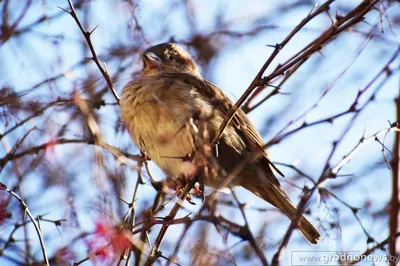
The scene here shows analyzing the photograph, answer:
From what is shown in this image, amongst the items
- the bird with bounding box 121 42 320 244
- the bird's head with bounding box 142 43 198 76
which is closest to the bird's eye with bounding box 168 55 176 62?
the bird's head with bounding box 142 43 198 76

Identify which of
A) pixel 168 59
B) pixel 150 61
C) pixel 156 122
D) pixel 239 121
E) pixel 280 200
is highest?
pixel 168 59

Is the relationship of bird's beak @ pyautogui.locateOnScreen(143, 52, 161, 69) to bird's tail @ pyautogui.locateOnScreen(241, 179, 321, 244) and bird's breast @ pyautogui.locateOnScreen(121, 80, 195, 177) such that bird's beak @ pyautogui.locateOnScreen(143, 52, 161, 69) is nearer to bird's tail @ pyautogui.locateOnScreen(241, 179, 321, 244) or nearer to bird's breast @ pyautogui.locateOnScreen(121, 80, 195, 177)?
bird's breast @ pyautogui.locateOnScreen(121, 80, 195, 177)

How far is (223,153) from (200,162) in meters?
1.68

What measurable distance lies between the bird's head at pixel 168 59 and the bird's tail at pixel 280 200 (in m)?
1.24

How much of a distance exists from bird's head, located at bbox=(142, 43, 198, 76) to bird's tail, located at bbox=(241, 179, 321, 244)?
48.6 inches

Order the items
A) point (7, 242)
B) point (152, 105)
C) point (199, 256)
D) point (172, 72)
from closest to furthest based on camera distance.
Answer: point (199, 256) < point (7, 242) < point (152, 105) < point (172, 72)

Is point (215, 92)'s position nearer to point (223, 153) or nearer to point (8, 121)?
point (223, 153)

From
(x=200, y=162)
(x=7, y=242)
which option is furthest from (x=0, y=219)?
(x=200, y=162)

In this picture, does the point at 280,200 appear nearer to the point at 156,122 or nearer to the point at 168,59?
the point at 156,122

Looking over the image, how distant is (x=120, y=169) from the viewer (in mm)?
3674

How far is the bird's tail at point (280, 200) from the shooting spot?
451 centimetres

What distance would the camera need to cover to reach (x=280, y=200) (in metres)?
4.80

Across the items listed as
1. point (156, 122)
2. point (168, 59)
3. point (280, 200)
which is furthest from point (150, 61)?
point (280, 200)

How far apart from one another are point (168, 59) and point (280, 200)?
168cm
